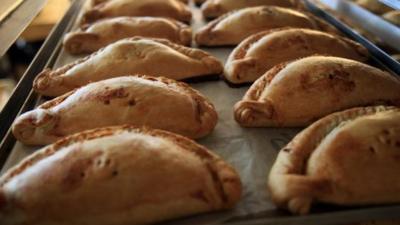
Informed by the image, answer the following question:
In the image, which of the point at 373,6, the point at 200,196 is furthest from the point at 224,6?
the point at 200,196

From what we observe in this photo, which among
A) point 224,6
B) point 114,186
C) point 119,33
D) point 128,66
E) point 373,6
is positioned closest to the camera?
point 114,186

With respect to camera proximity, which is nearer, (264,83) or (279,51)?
(264,83)

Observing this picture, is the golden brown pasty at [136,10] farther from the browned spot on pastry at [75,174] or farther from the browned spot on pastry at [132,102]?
the browned spot on pastry at [75,174]

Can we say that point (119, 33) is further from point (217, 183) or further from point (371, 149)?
point (371, 149)

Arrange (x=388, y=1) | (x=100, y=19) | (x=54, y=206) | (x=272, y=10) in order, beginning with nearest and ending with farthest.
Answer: (x=54, y=206) → (x=388, y=1) → (x=272, y=10) → (x=100, y=19)

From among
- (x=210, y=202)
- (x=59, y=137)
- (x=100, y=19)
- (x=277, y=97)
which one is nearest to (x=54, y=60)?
(x=100, y=19)

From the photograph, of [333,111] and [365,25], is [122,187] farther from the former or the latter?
[365,25]

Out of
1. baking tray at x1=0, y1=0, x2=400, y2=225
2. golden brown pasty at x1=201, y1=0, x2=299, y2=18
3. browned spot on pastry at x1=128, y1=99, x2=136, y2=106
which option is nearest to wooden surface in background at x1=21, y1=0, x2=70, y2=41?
baking tray at x1=0, y1=0, x2=400, y2=225

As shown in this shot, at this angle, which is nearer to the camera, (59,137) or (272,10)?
(59,137)
